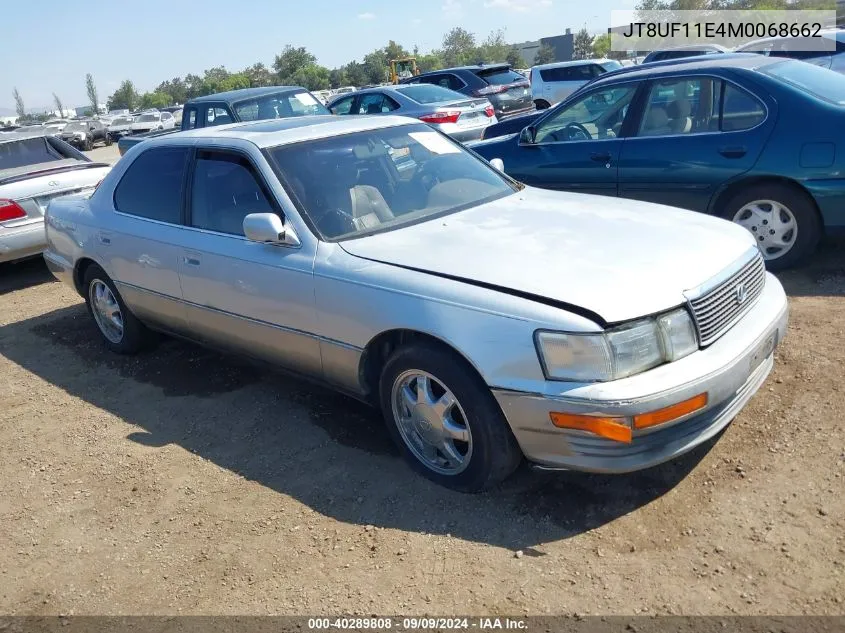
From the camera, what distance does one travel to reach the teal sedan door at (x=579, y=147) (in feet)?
20.9

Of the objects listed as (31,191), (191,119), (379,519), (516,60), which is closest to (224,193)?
(379,519)

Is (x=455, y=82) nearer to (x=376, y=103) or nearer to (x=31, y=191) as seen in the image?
(x=376, y=103)

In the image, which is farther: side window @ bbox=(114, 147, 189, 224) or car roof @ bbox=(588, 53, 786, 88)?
car roof @ bbox=(588, 53, 786, 88)

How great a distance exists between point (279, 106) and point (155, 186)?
6.50m

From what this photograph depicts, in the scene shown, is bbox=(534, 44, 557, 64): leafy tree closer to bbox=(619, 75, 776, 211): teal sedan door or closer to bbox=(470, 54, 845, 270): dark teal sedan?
bbox=(470, 54, 845, 270): dark teal sedan

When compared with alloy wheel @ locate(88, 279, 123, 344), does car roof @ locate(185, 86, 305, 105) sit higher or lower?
higher

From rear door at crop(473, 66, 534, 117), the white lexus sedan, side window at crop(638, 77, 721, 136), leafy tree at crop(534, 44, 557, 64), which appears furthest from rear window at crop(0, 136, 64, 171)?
leafy tree at crop(534, 44, 557, 64)

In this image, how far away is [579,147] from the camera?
21.5ft

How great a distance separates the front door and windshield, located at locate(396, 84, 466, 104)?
8893mm

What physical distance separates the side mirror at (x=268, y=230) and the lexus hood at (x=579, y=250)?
0.99 ft

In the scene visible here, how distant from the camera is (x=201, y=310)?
14.9 feet

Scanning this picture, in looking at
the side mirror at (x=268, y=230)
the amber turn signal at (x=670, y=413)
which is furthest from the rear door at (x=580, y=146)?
the amber turn signal at (x=670, y=413)

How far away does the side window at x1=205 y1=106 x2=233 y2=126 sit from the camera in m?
10.8

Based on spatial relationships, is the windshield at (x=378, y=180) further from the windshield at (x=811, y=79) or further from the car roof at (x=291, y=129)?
the windshield at (x=811, y=79)
